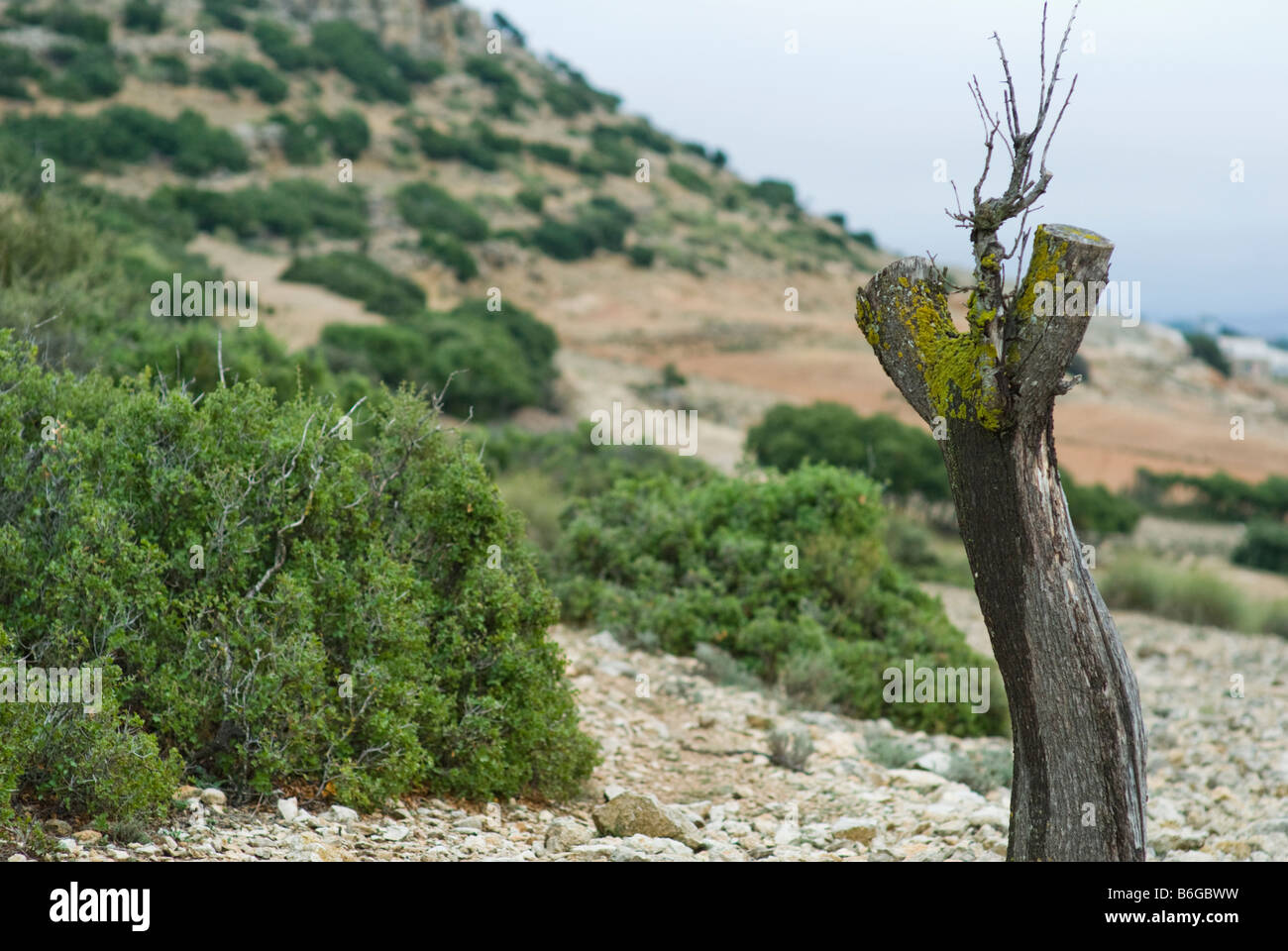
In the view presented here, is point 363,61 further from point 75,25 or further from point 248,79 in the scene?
point 75,25

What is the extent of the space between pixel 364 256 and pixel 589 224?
1213 cm

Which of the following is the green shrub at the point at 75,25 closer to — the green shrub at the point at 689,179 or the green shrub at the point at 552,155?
the green shrub at the point at 552,155

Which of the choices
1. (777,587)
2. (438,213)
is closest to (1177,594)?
(777,587)

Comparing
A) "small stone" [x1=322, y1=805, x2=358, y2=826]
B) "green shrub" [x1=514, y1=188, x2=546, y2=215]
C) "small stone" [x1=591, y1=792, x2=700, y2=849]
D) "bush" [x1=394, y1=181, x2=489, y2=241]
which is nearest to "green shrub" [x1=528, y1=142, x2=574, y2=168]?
"green shrub" [x1=514, y1=188, x2=546, y2=215]

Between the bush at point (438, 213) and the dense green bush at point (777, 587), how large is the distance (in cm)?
3150

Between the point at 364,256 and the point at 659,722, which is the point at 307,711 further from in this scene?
the point at 364,256

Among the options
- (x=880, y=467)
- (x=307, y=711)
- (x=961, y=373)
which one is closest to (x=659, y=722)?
(x=307, y=711)

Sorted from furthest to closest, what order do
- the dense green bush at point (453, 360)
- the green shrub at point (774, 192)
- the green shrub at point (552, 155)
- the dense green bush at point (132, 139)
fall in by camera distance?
the green shrub at point (774, 192)
the green shrub at point (552, 155)
the dense green bush at point (132, 139)
the dense green bush at point (453, 360)

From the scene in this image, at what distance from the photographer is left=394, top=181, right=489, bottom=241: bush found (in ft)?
128

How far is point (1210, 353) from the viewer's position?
40000 millimetres

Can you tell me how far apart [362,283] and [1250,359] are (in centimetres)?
3208

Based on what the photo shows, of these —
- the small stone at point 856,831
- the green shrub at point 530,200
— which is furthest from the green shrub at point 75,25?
the small stone at point 856,831

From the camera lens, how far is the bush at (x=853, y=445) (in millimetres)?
18000
